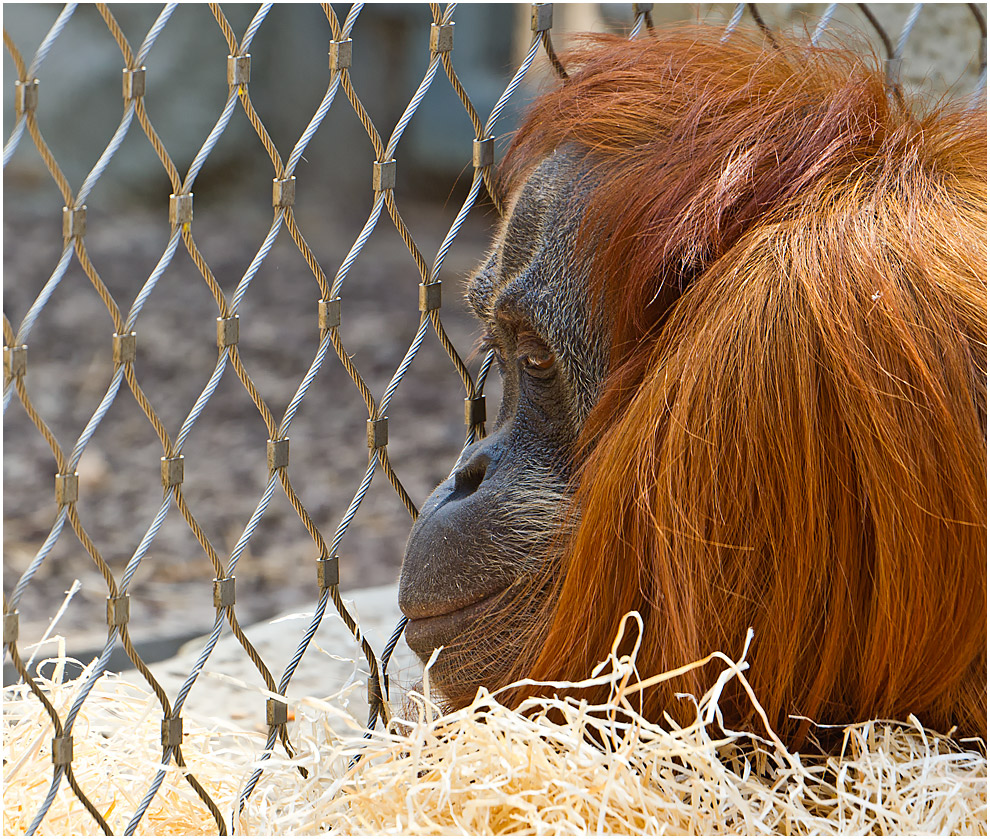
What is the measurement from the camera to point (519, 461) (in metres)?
0.98

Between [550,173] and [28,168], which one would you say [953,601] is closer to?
[550,173]

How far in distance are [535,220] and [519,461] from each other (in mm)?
216

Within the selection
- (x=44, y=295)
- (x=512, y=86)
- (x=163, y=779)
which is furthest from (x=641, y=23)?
(x=163, y=779)

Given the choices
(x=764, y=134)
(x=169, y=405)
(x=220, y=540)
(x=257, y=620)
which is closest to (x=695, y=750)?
(x=764, y=134)

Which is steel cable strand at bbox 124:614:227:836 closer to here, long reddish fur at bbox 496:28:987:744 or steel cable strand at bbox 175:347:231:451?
steel cable strand at bbox 175:347:231:451

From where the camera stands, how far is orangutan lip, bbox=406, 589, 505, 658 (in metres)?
0.97

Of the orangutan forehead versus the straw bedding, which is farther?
the orangutan forehead

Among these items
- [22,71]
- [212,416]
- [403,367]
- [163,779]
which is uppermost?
[22,71]

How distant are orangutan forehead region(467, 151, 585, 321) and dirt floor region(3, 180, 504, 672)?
1279mm

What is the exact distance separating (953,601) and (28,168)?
15.8 feet

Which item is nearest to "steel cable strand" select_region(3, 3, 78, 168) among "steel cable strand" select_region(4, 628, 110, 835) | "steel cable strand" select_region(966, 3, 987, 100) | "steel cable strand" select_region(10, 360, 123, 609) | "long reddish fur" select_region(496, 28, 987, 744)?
"steel cable strand" select_region(10, 360, 123, 609)

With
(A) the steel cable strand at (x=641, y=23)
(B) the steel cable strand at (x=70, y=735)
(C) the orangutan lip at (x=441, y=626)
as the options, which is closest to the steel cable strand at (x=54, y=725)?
(B) the steel cable strand at (x=70, y=735)

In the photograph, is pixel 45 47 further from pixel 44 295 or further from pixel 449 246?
pixel 449 246

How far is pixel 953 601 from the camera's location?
0.76 meters
